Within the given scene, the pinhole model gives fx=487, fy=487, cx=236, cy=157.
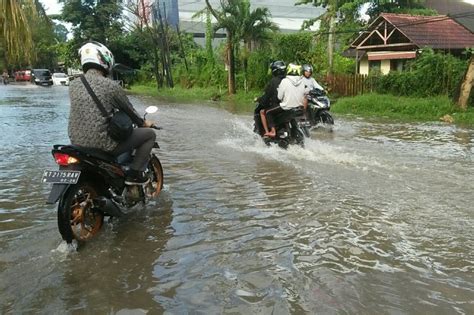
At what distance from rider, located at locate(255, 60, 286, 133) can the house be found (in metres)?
19.1

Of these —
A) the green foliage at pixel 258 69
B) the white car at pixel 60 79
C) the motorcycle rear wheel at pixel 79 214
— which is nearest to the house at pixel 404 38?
the green foliage at pixel 258 69

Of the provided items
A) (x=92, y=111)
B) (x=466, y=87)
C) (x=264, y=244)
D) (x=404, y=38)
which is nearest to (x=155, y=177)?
(x=92, y=111)

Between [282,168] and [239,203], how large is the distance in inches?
85.1

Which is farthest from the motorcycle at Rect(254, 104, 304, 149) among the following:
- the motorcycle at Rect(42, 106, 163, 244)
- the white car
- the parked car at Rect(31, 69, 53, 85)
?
the white car

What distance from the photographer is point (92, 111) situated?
15.6 ft

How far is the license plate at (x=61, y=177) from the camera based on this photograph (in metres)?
4.30

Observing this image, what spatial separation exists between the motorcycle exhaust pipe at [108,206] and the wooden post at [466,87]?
14.0m

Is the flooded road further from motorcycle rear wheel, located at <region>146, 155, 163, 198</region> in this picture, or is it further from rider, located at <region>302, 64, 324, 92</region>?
rider, located at <region>302, 64, 324, 92</region>

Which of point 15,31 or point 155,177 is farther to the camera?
point 15,31

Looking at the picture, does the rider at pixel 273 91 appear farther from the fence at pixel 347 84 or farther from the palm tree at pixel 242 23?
the palm tree at pixel 242 23

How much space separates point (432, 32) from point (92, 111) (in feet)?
94.9

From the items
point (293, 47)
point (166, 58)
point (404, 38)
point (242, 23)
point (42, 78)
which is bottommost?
point (42, 78)

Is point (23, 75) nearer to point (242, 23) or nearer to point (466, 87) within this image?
point (242, 23)

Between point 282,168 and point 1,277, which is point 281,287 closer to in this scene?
point 1,277
